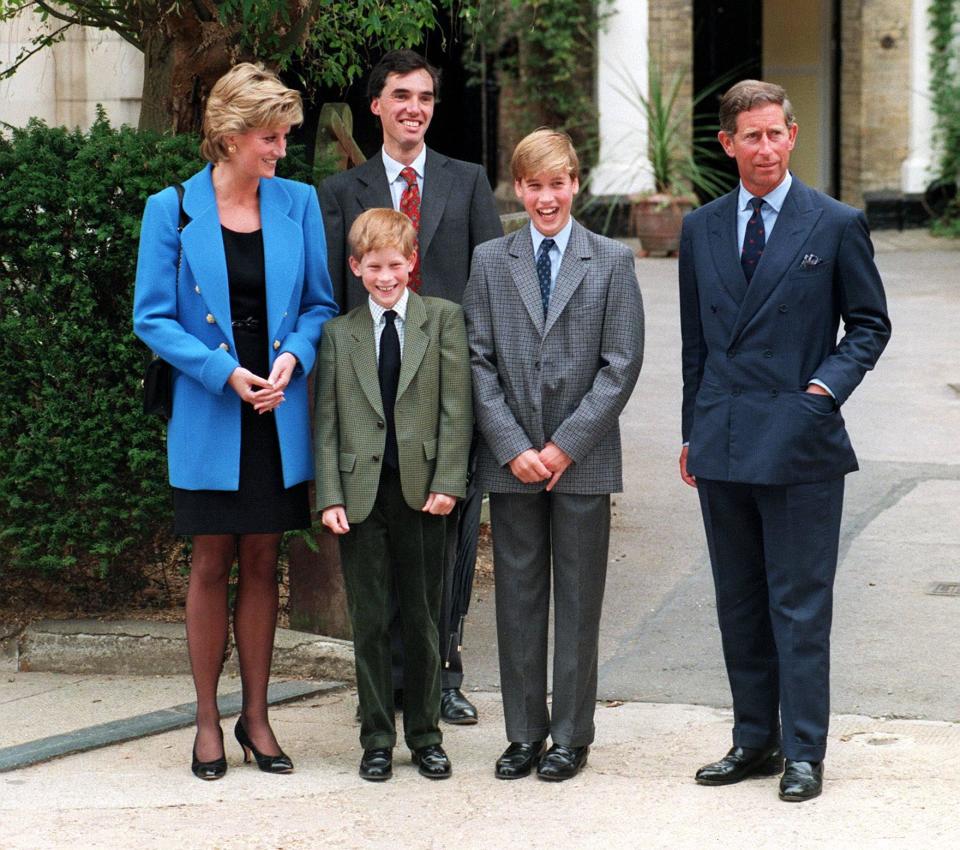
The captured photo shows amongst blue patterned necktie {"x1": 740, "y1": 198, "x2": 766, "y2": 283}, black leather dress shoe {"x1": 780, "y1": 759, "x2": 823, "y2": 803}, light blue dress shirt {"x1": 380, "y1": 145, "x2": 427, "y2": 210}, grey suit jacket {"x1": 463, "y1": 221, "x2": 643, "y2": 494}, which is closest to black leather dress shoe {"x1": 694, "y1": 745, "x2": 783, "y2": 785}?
black leather dress shoe {"x1": 780, "y1": 759, "x2": 823, "y2": 803}

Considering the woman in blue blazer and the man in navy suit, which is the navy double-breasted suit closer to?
the man in navy suit

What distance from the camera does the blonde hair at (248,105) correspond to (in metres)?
4.49

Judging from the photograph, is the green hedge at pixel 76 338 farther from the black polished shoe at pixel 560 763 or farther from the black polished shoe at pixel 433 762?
the black polished shoe at pixel 560 763

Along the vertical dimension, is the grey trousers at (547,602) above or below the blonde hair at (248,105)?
below

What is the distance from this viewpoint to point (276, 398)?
4.55 metres

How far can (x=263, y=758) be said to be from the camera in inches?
187

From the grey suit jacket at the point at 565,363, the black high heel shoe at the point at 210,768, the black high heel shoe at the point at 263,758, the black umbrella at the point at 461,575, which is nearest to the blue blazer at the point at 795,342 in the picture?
the grey suit jacket at the point at 565,363

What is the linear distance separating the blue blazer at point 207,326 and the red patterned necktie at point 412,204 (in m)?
0.48

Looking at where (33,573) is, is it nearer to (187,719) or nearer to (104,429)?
(104,429)

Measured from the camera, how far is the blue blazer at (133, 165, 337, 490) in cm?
455

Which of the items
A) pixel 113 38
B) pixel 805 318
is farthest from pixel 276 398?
pixel 113 38

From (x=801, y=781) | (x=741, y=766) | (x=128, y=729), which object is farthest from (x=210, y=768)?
(x=801, y=781)

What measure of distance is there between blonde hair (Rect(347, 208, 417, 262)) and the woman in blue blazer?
0.18 metres

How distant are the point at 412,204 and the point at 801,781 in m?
2.04
